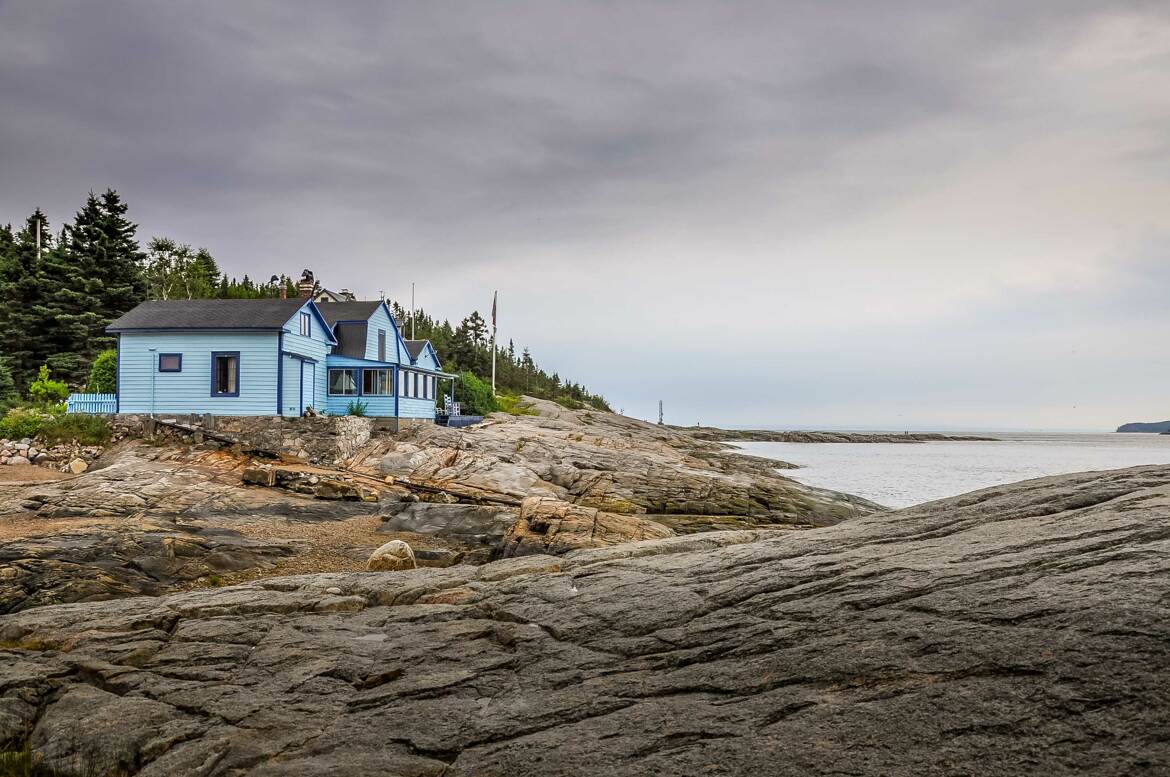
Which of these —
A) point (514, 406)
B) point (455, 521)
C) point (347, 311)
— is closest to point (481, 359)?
point (514, 406)

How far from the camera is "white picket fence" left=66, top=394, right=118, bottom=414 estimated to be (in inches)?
1304

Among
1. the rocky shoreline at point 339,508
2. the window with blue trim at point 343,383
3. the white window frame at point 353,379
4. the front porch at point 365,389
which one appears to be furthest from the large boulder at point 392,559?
the window with blue trim at point 343,383

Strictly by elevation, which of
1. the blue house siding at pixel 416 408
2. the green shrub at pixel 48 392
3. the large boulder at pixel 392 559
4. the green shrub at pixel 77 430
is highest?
the green shrub at pixel 48 392

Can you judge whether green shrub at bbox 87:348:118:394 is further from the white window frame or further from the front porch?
the front porch

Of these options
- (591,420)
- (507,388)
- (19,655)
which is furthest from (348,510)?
(507,388)

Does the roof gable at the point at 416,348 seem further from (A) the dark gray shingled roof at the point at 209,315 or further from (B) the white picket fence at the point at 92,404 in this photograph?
(B) the white picket fence at the point at 92,404

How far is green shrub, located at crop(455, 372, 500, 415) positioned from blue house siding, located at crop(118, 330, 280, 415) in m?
25.9

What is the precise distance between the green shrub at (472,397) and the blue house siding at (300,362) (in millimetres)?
21217

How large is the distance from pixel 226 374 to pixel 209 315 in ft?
11.8

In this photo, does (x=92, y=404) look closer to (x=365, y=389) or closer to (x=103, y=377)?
(x=103, y=377)

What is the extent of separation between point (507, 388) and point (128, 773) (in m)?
80.7

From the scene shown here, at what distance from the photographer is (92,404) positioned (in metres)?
33.3

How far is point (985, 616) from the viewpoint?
17.0 feet

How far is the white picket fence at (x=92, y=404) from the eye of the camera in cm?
3312
